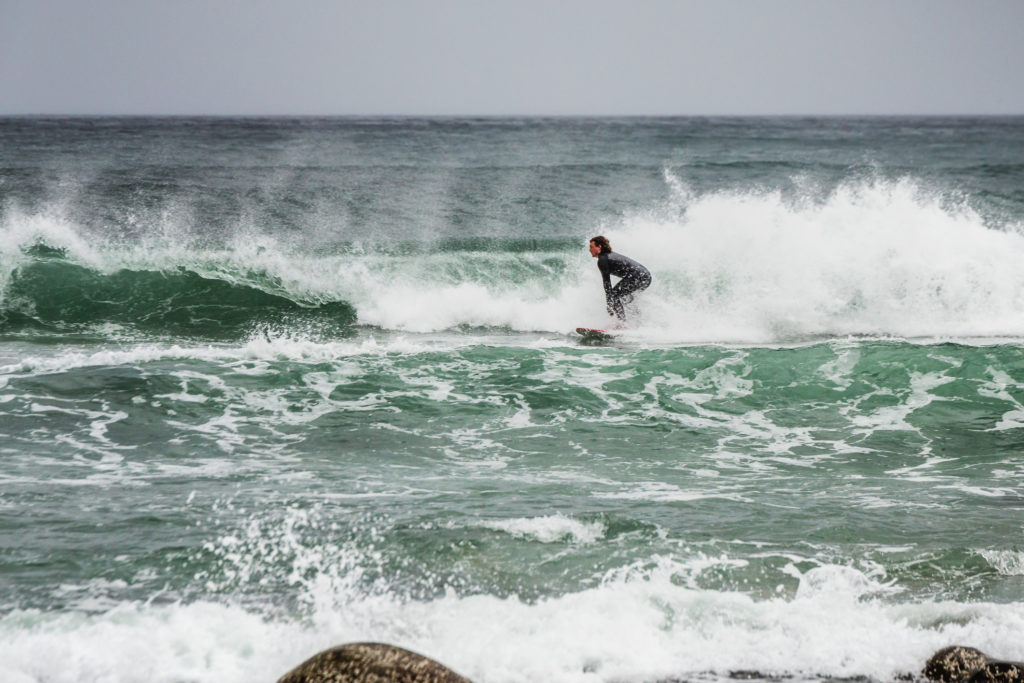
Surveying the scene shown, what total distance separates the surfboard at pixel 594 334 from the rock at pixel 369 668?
28.5 ft

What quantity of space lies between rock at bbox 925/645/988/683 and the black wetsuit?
860 centimetres

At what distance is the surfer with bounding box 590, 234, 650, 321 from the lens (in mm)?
12828

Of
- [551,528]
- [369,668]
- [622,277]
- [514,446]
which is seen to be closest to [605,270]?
[622,277]

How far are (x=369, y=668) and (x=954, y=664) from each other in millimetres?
2855

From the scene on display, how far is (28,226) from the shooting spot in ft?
55.2

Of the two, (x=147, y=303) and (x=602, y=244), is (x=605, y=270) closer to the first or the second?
(x=602, y=244)

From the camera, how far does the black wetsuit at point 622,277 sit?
12.9 meters

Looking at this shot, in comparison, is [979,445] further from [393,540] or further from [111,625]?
[111,625]

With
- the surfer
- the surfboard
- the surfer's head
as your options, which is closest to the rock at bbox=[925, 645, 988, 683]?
the surfboard

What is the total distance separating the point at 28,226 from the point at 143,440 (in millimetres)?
10670

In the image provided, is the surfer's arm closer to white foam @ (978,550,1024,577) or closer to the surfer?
the surfer

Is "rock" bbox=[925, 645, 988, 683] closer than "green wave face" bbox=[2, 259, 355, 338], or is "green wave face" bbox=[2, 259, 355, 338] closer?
"rock" bbox=[925, 645, 988, 683]

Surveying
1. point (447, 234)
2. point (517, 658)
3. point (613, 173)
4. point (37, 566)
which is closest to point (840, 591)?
point (517, 658)

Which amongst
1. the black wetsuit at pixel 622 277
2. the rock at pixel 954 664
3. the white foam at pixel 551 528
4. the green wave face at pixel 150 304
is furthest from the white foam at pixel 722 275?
the rock at pixel 954 664
